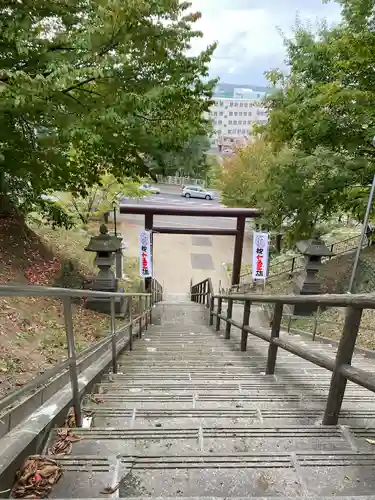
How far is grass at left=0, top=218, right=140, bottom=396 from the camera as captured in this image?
545 cm

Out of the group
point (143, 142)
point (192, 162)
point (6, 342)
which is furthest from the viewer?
point (192, 162)

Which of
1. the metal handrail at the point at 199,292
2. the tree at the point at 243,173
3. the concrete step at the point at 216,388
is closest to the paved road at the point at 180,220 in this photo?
the tree at the point at 243,173

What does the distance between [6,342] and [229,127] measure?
8776 centimetres

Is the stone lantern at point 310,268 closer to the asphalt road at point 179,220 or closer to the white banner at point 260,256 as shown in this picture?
the white banner at point 260,256

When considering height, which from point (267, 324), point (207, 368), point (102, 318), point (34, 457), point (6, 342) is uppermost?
point (34, 457)

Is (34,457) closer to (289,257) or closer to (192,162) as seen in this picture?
(289,257)

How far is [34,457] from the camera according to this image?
1.78 m

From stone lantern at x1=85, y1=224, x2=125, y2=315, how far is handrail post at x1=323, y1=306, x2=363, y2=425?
8.15 metres

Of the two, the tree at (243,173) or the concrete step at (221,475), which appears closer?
the concrete step at (221,475)

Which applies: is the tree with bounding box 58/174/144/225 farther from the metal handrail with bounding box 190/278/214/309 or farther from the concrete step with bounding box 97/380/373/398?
the concrete step with bounding box 97/380/373/398

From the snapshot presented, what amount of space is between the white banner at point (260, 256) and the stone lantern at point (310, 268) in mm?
2141

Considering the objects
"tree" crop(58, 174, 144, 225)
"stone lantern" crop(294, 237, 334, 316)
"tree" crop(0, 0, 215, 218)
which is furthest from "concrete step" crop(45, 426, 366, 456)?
"tree" crop(58, 174, 144, 225)

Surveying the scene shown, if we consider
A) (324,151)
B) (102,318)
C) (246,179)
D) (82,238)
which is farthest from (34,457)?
(246,179)

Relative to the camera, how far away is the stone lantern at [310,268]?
10188 mm
